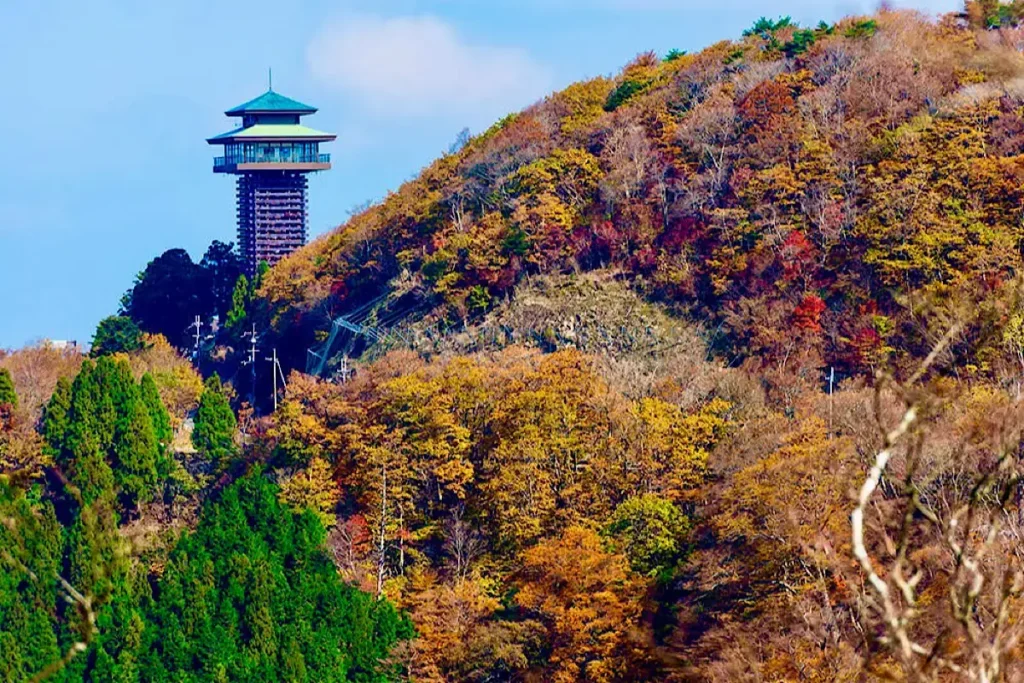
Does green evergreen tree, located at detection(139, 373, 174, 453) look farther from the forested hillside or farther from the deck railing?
the deck railing

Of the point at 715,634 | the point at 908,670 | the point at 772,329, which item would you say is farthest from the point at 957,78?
the point at 908,670

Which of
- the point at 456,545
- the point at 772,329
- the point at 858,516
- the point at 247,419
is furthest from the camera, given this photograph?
the point at 247,419

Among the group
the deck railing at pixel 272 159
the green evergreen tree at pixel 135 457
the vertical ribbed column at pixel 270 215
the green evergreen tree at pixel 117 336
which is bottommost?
the green evergreen tree at pixel 135 457

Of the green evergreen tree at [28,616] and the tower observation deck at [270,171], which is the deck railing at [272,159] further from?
the green evergreen tree at [28,616]

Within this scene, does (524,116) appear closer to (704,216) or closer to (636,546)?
(704,216)

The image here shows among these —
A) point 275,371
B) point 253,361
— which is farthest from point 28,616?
point 253,361

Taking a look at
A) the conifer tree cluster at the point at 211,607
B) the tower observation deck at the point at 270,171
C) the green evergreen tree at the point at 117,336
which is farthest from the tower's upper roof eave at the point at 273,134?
the conifer tree cluster at the point at 211,607

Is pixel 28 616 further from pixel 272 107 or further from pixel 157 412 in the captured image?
pixel 272 107

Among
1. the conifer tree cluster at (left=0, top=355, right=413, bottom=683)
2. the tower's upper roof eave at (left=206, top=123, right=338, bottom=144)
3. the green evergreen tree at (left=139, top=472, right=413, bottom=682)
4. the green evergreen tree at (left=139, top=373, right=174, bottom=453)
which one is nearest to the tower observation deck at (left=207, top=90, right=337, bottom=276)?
the tower's upper roof eave at (left=206, top=123, right=338, bottom=144)

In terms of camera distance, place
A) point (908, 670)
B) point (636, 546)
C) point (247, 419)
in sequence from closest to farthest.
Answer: point (908, 670)
point (636, 546)
point (247, 419)
